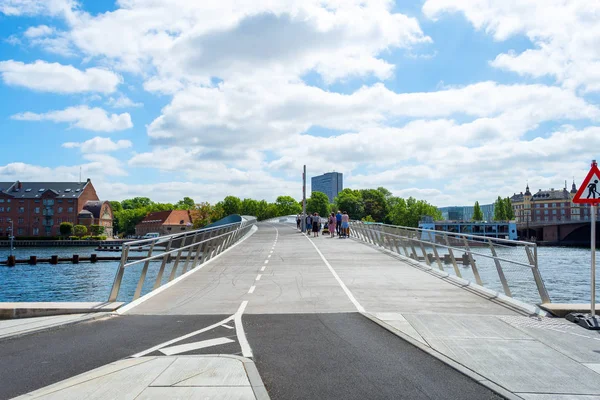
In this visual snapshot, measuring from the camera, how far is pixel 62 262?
64.2 metres

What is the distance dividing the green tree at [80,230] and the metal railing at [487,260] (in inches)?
5078

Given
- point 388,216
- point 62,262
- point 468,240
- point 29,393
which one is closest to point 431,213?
point 388,216

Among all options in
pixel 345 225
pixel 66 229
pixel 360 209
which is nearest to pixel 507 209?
pixel 360 209

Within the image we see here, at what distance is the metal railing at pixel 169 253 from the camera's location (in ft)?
36.5

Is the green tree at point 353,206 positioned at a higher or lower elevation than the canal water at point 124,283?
higher

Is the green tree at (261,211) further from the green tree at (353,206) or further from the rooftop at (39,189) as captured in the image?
the rooftop at (39,189)

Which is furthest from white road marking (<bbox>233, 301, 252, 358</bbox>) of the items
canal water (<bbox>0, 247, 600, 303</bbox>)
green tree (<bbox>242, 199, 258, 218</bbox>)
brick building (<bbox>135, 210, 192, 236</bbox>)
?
green tree (<bbox>242, 199, 258, 218</bbox>)

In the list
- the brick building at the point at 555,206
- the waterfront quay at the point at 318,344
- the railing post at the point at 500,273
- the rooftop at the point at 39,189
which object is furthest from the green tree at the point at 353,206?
the railing post at the point at 500,273

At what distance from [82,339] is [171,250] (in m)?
6.73

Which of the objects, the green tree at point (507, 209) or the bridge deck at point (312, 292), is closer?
the bridge deck at point (312, 292)

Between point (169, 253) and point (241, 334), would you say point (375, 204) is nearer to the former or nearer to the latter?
point (169, 253)

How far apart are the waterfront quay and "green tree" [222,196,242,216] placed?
16072 cm

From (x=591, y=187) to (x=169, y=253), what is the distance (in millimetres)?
9559

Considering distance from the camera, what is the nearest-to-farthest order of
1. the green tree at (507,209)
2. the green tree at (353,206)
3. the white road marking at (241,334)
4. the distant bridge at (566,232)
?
the white road marking at (241,334)
the distant bridge at (566,232)
the green tree at (507,209)
the green tree at (353,206)
